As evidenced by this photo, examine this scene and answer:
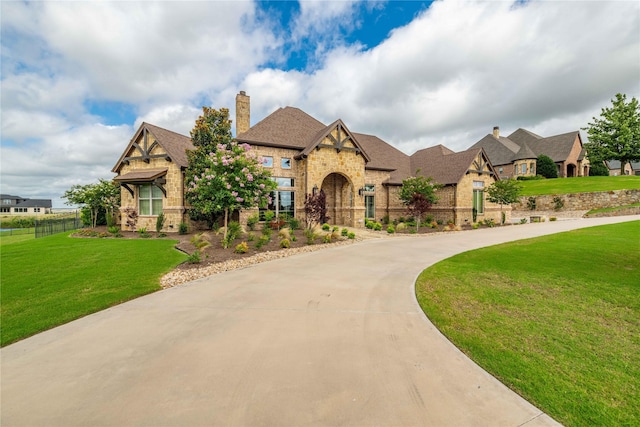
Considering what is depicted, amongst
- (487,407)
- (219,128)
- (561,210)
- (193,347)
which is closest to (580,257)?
(487,407)

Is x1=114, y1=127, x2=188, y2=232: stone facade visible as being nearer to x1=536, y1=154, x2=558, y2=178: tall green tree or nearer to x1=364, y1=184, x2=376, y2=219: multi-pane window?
x1=364, y1=184, x2=376, y2=219: multi-pane window

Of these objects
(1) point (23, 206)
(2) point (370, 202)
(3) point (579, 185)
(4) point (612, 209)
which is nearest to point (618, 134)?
(3) point (579, 185)

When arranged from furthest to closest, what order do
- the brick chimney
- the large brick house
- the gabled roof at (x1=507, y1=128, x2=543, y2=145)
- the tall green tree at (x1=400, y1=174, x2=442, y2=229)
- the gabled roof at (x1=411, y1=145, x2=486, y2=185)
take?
the gabled roof at (x1=507, y1=128, x2=543, y2=145), the gabled roof at (x1=411, y1=145, x2=486, y2=185), the brick chimney, the tall green tree at (x1=400, y1=174, x2=442, y2=229), the large brick house

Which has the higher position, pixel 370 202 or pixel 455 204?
pixel 370 202

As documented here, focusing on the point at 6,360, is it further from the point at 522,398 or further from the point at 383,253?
the point at 383,253

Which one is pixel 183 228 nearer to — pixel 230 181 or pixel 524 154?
pixel 230 181

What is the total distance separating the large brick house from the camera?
17.3 metres

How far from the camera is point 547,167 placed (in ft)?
132

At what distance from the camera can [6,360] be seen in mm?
3529

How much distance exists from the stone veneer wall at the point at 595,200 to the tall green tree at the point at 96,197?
3884cm

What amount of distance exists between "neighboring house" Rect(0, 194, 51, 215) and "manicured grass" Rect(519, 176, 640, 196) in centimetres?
10614

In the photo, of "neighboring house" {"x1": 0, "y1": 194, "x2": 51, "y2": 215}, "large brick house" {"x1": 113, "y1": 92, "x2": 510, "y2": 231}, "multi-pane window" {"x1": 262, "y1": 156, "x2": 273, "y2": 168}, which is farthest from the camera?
"neighboring house" {"x1": 0, "y1": 194, "x2": 51, "y2": 215}

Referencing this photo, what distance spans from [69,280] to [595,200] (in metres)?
42.1

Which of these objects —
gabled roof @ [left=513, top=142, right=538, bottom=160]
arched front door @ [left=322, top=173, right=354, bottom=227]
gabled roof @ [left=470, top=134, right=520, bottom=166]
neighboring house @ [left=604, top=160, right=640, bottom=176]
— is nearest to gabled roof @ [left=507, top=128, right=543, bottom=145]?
gabled roof @ [left=470, top=134, right=520, bottom=166]
